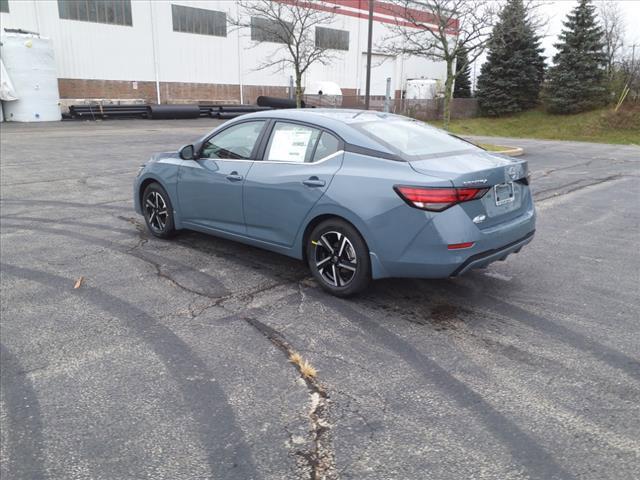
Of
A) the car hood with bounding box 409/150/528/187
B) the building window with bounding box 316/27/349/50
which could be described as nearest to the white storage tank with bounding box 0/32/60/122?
the building window with bounding box 316/27/349/50

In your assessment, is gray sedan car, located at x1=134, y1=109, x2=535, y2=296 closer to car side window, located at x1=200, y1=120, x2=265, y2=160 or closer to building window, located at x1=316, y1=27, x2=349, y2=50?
car side window, located at x1=200, y1=120, x2=265, y2=160

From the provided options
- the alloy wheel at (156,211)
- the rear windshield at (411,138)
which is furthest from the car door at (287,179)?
the alloy wheel at (156,211)

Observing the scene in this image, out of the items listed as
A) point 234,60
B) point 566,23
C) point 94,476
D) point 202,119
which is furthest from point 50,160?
point 566,23

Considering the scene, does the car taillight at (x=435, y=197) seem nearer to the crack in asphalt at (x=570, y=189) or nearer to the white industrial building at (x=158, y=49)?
the crack in asphalt at (x=570, y=189)

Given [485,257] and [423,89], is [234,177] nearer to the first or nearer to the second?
[485,257]

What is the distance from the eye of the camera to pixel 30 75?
28266mm

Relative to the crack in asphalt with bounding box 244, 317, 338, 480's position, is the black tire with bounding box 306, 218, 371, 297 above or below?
above

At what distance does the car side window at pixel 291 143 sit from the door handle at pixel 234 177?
0.33 meters

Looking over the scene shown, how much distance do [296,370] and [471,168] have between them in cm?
208

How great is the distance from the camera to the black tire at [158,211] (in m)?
6.17

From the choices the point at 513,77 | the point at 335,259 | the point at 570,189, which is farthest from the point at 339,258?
the point at 513,77

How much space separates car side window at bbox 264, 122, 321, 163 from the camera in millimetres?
4766

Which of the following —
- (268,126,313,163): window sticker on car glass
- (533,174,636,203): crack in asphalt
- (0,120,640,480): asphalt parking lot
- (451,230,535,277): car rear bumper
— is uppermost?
(268,126,313,163): window sticker on car glass

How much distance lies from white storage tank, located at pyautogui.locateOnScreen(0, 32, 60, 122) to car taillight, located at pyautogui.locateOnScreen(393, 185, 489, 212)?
98.9 ft
